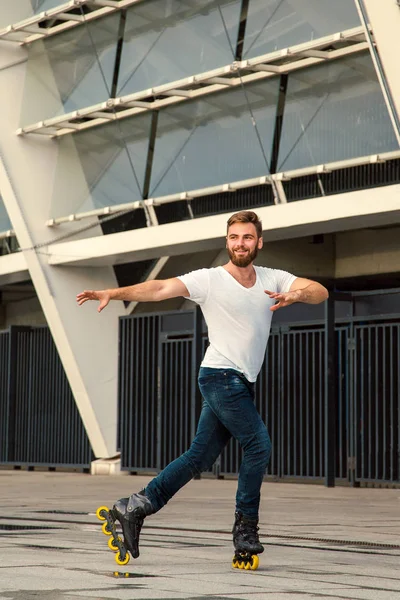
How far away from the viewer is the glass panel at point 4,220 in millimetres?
25422

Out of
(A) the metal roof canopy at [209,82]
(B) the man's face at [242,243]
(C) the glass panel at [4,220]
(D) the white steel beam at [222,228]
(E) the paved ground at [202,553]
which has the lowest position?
(E) the paved ground at [202,553]

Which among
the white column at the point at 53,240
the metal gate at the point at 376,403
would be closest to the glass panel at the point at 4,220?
the white column at the point at 53,240

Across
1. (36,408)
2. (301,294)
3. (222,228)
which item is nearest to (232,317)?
(301,294)

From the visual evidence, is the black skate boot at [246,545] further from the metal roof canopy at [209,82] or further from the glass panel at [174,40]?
the glass panel at [174,40]

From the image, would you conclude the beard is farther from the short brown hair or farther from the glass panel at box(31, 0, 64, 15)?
the glass panel at box(31, 0, 64, 15)

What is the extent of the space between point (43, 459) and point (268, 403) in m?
7.53

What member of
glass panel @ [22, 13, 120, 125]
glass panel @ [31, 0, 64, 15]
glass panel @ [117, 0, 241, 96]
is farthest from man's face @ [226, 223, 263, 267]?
glass panel @ [31, 0, 64, 15]

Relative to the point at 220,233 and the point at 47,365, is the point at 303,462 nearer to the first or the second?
the point at 220,233

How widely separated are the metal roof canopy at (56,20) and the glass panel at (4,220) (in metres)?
3.60

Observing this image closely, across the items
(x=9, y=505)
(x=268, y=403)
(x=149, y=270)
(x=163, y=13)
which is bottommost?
(x=9, y=505)

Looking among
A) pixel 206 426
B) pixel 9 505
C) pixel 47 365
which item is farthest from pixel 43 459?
pixel 206 426

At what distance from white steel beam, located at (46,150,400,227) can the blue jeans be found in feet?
35.6

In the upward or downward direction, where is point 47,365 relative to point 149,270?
downward

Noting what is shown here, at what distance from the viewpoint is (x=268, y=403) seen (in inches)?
793
